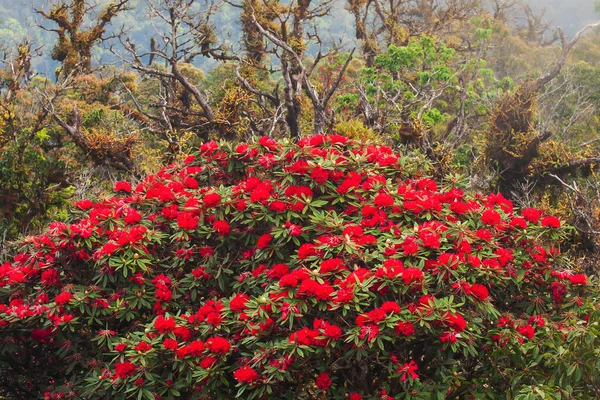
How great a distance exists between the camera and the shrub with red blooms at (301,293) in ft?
12.6

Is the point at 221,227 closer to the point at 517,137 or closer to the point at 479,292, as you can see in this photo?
the point at 479,292

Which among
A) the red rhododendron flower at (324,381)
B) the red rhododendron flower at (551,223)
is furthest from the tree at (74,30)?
the red rhododendron flower at (324,381)

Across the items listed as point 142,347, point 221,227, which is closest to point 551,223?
point 221,227

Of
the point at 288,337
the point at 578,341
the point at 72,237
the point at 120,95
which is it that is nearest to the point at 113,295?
the point at 72,237

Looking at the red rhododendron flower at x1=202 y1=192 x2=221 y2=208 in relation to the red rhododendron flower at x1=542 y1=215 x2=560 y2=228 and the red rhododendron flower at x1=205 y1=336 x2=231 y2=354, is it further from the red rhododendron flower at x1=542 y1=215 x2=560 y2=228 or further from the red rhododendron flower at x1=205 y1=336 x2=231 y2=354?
the red rhododendron flower at x1=542 y1=215 x2=560 y2=228

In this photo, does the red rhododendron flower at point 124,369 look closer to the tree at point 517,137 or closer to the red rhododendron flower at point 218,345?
the red rhododendron flower at point 218,345

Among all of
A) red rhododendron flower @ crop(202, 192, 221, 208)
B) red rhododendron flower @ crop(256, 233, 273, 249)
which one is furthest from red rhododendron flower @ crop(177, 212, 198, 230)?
red rhododendron flower @ crop(256, 233, 273, 249)

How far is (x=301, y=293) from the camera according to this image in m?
3.82

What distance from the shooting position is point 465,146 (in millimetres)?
14086

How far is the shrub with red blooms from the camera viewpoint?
384cm

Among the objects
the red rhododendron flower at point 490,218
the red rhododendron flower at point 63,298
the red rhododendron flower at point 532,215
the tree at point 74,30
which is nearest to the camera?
the red rhododendron flower at point 63,298

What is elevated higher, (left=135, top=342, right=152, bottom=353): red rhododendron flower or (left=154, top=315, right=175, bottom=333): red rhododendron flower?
→ (left=154, top=315, right=175, bottom=333): red rhododendron flower

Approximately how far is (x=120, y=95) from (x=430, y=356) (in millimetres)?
17304

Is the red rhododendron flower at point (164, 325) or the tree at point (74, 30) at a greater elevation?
the tree at point (74, 30)
